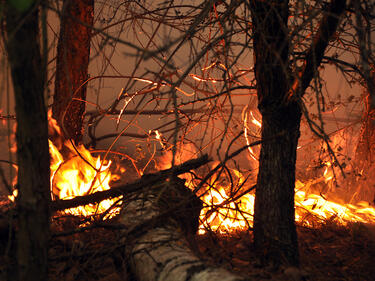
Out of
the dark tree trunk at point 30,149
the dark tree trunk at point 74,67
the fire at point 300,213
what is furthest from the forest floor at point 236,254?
the dark tree trunk at point 74,67

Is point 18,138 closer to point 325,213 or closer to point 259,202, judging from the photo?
point 259,202

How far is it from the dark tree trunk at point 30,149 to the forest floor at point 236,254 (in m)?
0.27

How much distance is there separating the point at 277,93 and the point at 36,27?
4.13 ft

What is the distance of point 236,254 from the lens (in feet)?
6.75

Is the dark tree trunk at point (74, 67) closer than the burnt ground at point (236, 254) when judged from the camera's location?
No

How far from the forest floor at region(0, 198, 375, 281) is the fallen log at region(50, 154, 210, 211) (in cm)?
15

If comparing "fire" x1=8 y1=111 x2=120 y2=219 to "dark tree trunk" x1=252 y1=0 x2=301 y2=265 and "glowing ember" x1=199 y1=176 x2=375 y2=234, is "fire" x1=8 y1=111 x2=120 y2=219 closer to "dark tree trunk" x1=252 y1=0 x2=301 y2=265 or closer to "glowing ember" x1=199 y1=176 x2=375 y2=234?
"glowing ember" x1=199 y1=176 x2=375 y2=234

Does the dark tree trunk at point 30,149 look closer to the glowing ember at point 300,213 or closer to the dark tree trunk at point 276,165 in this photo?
the dark tree trunk at point 276,165

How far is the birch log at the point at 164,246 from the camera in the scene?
143cm

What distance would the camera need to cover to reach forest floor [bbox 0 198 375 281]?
175 cm

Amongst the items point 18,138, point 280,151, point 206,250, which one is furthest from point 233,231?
point 18,138

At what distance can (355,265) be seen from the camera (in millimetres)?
2016

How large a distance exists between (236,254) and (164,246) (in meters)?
0.56

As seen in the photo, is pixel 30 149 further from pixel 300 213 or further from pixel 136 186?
pixel 300 213
